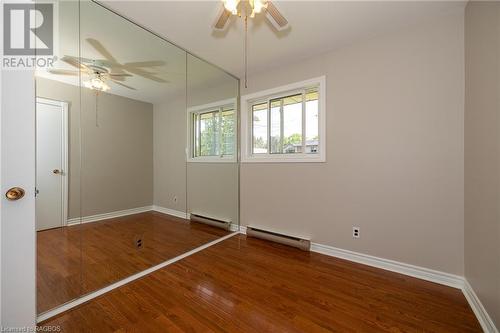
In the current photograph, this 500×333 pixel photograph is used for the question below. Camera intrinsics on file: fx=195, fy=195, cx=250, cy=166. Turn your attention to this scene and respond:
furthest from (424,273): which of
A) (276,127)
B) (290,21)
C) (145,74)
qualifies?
(145,74)

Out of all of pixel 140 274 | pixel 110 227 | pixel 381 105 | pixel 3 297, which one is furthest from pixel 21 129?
pixel 381 105

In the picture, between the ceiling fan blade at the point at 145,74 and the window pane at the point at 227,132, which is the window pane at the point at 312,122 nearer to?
the window pane at the point at 227,132

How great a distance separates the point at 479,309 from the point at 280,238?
180cm

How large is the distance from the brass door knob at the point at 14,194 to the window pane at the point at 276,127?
255 cm

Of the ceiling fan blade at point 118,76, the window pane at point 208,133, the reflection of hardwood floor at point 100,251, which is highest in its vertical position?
the ceiling fan blade at point 118,76

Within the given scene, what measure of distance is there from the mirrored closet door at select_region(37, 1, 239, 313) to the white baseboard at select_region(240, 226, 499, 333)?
5.35ft

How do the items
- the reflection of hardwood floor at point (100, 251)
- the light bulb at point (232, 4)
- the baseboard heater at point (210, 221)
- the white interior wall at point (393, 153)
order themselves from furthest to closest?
1. the baseboard heater at point (210, 221)
2. the white interior wall at point (393, 153)
3. the reflection of hardwood floor at point (100, 251)
4. the light bulb at point (232, 4)

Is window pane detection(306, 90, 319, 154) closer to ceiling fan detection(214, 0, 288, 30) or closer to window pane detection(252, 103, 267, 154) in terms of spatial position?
window pane detection(252, 103, 267, 154)

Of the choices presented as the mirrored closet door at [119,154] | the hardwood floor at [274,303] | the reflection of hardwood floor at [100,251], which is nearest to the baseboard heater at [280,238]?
the hardwood floor at [274,303]

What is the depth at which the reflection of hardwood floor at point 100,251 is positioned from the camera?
1515 mm

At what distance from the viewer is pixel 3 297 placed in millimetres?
1102

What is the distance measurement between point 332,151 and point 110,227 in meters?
2.59

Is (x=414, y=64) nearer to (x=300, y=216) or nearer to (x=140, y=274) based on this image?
(x=300, y=216)

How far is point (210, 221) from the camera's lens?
294 centimetres
